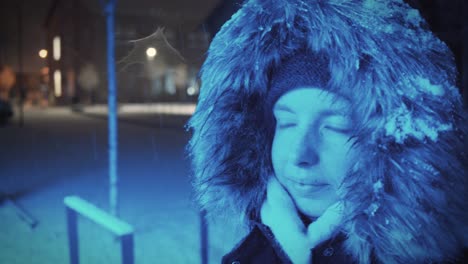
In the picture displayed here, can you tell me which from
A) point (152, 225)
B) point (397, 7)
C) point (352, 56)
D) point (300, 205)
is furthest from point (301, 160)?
point (152, 225)

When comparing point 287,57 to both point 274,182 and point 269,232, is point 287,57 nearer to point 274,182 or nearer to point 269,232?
point 274,182

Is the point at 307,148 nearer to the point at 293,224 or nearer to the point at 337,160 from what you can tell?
the point at 337,160

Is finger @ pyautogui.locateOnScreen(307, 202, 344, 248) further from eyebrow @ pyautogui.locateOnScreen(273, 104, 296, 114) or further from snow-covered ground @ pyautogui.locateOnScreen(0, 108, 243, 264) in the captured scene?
snow-covered ground @ pyautogui.locateOnScreen(0, 108, 243, 264)

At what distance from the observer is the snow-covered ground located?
3168mm

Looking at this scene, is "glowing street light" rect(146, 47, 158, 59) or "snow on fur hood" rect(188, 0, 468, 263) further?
"glowing street light" rect(146, 47, 158, 59)

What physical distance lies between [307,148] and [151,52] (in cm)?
100

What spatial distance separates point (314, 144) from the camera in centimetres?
89

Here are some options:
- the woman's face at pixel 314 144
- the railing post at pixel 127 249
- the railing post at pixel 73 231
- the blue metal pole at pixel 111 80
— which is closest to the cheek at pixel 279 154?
the woman's face at pixel 314 144

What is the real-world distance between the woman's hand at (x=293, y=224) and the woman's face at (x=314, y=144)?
3 centimetres

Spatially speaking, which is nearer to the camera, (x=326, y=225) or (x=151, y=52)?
(x=326, y=225)

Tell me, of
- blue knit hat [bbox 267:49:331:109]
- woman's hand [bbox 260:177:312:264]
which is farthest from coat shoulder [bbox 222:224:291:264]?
blue knit hat [bbox 267:49:331:109]

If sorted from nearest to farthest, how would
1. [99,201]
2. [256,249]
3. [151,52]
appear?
Result: [256,249] → [151,52] → [99,201]

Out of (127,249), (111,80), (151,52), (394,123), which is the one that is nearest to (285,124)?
(394,123)

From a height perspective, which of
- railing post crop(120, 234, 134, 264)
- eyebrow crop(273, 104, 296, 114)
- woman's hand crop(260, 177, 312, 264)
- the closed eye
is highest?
eyebrow crop(273, 104, 296, 114)
